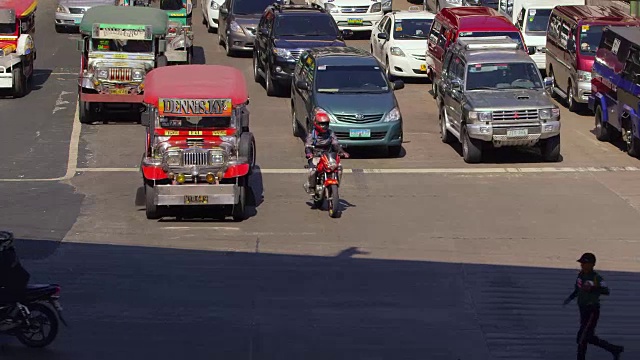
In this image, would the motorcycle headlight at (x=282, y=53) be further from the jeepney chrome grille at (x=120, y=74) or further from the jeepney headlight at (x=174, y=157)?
the jeepney headlight at (x=174, y=157)

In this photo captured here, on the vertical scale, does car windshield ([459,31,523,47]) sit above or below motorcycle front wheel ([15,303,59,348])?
below

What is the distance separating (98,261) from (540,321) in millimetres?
5853

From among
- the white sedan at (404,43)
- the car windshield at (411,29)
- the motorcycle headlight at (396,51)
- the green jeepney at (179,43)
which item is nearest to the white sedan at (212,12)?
the green jeepney at (179,43)

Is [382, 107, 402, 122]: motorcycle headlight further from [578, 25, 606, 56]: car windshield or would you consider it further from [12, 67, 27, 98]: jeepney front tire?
[12, 67, 27, 98]: jeepney front tire

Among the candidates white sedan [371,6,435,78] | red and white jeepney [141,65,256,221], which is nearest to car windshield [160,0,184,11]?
white sedan [371,6,435,78]

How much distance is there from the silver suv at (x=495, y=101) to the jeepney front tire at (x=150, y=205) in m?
6.77

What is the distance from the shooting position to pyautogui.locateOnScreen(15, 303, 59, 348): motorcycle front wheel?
1238 centimetres

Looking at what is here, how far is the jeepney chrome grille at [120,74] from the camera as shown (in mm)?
25906

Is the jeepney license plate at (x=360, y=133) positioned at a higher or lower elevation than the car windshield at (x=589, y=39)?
lower

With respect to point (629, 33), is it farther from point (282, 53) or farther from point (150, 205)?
point (150, 205)

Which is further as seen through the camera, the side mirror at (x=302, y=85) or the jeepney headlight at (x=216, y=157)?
the side mirror at (x=302, y=85)

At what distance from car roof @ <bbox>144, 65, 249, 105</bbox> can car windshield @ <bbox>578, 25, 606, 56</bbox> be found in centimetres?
1051

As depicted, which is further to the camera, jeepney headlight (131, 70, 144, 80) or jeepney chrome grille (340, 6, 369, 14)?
jeepney chrome grille (340, 6, 369, 14)

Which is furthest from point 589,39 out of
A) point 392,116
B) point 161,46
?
point 161,46
